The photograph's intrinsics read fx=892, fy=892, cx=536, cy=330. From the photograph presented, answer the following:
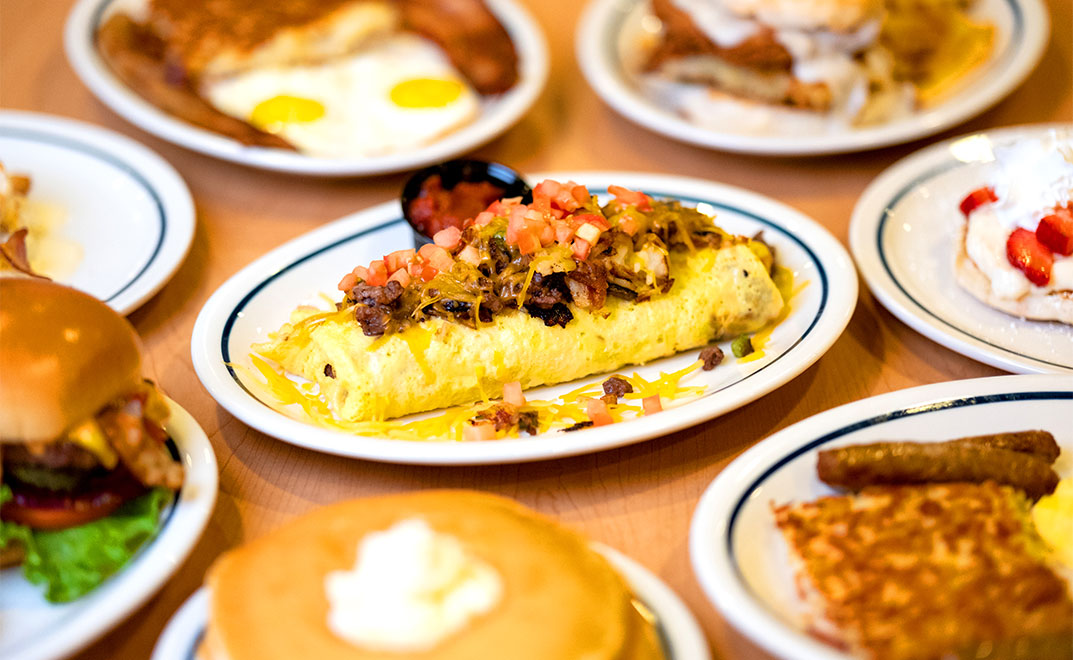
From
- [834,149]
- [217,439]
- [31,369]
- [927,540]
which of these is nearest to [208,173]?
[217,439]

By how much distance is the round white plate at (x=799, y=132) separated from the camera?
408cm

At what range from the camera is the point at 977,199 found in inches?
136

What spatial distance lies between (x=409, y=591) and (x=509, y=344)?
1200 mm

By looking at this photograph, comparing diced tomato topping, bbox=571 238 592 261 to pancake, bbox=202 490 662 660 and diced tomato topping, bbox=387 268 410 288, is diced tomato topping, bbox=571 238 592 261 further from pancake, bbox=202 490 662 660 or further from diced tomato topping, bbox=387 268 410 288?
pancake, bbox=202 490 662 660

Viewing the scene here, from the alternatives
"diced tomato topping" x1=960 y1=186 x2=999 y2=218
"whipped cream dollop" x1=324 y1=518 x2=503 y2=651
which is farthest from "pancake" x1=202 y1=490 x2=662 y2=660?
"diced tomato topping" x1=960 y1=186 x2=999 y2=218

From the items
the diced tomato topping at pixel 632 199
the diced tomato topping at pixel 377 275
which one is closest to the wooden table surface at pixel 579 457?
the diced tomato topping at pixel 377 275

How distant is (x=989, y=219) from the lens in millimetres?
3389

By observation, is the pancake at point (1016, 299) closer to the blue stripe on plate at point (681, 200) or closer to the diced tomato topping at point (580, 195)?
the blue stripe on plate at point (681, 200)

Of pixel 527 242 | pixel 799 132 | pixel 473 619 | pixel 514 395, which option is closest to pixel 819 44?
pixel 799 132

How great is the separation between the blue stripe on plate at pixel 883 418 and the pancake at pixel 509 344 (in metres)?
0.67

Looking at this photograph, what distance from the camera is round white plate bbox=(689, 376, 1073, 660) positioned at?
6.68ft

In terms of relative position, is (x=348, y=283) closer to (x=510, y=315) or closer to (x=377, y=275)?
(x=377, y=275)

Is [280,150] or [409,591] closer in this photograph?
[409,591]

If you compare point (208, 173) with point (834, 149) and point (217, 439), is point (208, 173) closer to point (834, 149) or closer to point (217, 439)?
point (217, 439)
